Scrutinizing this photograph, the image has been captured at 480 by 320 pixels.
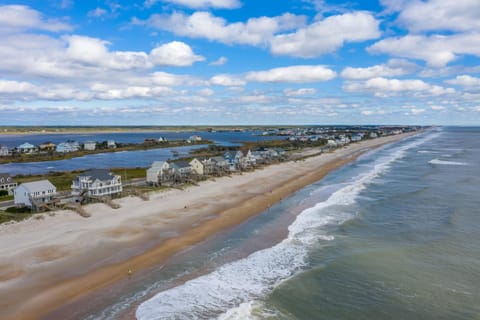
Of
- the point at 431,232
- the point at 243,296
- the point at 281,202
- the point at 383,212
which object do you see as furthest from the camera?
the point at 281,202

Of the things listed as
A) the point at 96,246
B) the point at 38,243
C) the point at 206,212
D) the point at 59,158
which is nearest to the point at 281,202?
the point at 206,212

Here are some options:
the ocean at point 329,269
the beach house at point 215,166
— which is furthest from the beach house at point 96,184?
the beach house at point 215,166

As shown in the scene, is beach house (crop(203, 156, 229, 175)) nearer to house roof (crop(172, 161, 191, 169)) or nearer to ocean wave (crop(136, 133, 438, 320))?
house roof (crop(172, 161, 191, 169))

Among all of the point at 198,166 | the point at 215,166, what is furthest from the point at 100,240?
the point at 215,166

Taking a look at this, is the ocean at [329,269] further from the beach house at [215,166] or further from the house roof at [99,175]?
the beach house at [215,166]

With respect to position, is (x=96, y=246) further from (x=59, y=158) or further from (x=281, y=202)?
(x=59, y=158)

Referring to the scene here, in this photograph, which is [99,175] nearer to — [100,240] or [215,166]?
[100,240]
